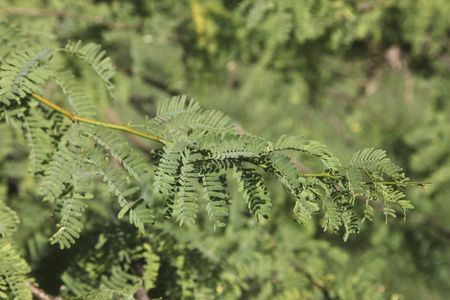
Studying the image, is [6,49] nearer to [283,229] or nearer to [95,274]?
[95,274]

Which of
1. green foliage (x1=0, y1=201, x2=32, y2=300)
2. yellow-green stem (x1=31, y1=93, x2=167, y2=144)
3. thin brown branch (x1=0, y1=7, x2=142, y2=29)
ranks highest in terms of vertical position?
thin brown branch (x1=0, y1=7, x2=142, y2=29)

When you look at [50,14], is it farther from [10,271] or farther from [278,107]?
[10,271]

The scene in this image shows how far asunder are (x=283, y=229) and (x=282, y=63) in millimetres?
1256

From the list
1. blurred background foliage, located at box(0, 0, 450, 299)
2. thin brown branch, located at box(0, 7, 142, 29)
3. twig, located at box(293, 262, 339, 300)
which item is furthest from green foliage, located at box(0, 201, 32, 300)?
thin brown branch, located at box(0, 7, 142, 29)

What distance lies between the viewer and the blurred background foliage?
76.0 inches

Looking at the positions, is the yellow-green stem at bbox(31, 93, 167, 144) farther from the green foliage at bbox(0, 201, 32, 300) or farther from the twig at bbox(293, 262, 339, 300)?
the twig at bbox(293, 262, 339, 300)

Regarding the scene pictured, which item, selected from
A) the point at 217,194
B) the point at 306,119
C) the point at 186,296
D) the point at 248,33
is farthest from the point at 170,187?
the point at 306,119

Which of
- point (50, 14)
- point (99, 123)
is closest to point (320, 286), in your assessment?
point (99, 123)

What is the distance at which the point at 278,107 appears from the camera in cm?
369

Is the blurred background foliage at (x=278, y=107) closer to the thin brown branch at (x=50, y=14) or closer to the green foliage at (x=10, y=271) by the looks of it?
the thin brown branch at (x=50, y=14)

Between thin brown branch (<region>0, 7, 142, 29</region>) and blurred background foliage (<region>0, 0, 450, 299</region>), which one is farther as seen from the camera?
thin brown branch (<region>0, 7, 142, 29</region>)

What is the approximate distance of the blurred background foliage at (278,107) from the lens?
1.93 m

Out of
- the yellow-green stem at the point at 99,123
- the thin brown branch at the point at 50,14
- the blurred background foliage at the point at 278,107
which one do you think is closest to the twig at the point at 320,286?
the blurred background foliage at the point at 278,107

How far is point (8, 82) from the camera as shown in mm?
1360
